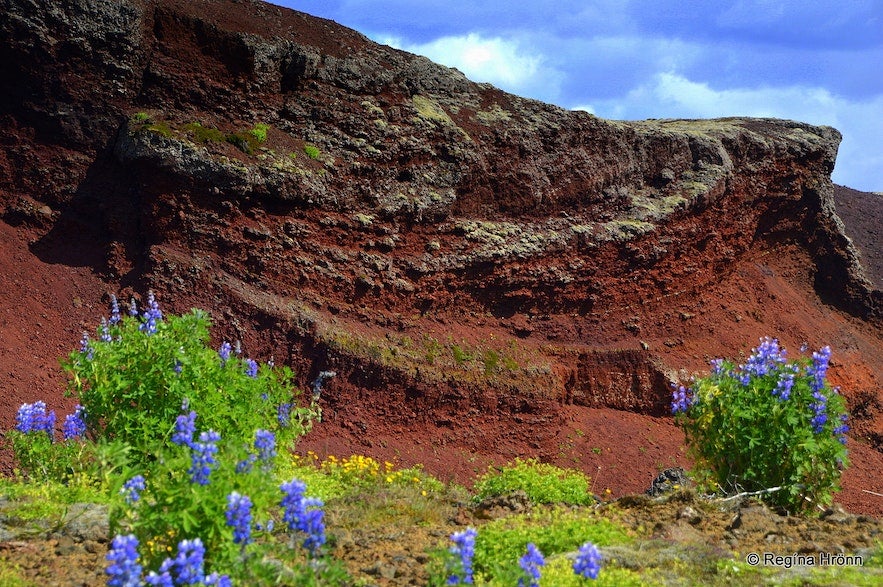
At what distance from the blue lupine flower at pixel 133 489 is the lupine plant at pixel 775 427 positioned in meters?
5.49

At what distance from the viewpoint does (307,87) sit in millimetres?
15312

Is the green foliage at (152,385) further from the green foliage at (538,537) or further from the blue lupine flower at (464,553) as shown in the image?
the blue lupine flower at (464,553)

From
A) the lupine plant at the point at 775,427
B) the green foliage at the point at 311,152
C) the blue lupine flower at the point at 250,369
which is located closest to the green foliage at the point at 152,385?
the blue lupine flower at the point at 250,369

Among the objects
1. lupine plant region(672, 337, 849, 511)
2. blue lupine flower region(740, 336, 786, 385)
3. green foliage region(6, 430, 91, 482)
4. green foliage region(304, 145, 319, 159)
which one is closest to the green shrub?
green foliage region(6, 430, 91, 482)

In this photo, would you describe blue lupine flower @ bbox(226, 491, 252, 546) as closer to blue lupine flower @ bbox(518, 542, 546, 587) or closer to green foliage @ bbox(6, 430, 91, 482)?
blue lupine flower @ bbox(518, 542, 546, 587)

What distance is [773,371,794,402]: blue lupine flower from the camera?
766 cm

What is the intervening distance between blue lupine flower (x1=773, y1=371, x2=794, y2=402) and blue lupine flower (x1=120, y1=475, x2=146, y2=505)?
5.70 metres

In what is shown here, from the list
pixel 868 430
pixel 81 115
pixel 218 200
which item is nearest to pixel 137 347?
pixel 218 200

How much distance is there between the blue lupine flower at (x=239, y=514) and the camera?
376 centimetres

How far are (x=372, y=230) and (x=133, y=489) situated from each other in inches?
420

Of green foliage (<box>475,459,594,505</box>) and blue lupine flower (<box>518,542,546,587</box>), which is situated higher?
green foliage (<box>475,459,594,505</box>)

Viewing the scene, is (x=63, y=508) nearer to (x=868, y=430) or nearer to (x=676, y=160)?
(x=676, y=160)

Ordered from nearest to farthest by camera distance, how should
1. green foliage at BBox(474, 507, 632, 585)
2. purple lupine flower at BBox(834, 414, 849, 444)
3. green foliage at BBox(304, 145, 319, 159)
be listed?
1. green foliage at BBox(474, 507, 632, 585)
2. purple lupine flower at BBox(834, 414, 849, 444)
3. green foliage at BBox(304, 145, 319, 159)

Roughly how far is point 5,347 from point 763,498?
10.2 m
